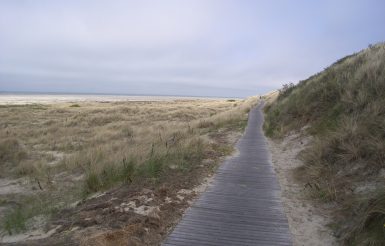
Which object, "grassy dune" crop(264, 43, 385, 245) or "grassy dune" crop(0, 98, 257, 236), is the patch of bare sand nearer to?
"grassy dune" crop(264, 43, 385, 245)

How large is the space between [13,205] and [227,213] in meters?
6.25

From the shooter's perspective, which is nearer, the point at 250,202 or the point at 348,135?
the point at 250,202

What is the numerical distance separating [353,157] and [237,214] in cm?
334

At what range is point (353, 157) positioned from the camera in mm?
8227

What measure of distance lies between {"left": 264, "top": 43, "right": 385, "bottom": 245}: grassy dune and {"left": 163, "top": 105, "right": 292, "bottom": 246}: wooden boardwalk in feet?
3.00

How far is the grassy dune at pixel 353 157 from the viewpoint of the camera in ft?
17.8

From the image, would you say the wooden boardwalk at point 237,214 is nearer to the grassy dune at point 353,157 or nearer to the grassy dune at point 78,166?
the grassy dune at point 353,157

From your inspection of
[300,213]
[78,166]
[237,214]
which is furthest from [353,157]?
[78,166]

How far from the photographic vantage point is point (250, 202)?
7.14 m

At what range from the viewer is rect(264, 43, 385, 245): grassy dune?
541cm

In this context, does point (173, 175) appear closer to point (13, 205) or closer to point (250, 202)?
point (250, 202)

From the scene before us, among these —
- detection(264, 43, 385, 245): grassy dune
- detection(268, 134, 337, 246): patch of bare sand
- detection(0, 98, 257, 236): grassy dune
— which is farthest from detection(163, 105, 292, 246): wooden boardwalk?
detection(0, 98, 257, 236): grassy dune

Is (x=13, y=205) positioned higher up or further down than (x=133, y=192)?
further down

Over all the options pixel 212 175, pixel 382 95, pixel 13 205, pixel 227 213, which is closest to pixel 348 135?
pixel 382 95
